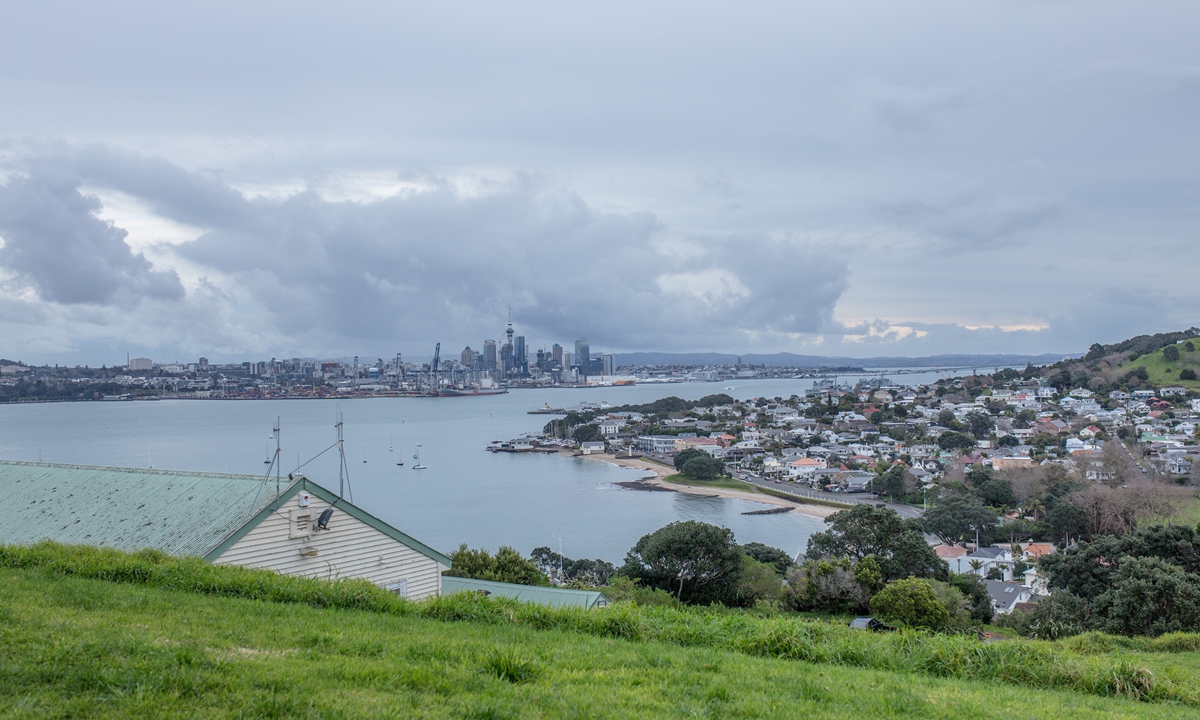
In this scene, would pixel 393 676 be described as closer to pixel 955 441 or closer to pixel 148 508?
pixel 148 508

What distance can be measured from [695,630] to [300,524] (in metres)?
3.46

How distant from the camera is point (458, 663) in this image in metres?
2.84

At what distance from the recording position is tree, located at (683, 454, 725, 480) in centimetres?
4041

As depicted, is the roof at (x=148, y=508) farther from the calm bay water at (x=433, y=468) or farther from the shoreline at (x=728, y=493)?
the shoreline at (x=728, y=493)

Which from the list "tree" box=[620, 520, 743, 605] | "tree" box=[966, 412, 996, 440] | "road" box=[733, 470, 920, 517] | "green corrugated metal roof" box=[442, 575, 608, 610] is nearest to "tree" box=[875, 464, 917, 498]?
"road" box=[733, 470, 920, 517]

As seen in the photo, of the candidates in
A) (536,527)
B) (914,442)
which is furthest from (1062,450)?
(536,527)

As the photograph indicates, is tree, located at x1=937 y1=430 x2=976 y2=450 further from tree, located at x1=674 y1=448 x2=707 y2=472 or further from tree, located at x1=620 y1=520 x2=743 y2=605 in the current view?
tree, located at x1=620 y1=520 x2=743 y2=605

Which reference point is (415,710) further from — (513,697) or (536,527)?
(536,527)

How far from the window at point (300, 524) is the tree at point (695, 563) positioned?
→ 9183mm

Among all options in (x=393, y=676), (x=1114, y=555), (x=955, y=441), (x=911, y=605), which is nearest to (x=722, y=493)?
(x=955, y=441)

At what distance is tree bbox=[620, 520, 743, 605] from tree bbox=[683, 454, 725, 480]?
26.3m

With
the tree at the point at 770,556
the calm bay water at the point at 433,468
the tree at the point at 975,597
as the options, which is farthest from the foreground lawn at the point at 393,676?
the calm bay water at the point at 433,468

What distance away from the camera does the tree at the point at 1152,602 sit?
399 inches

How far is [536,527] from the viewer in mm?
26141
